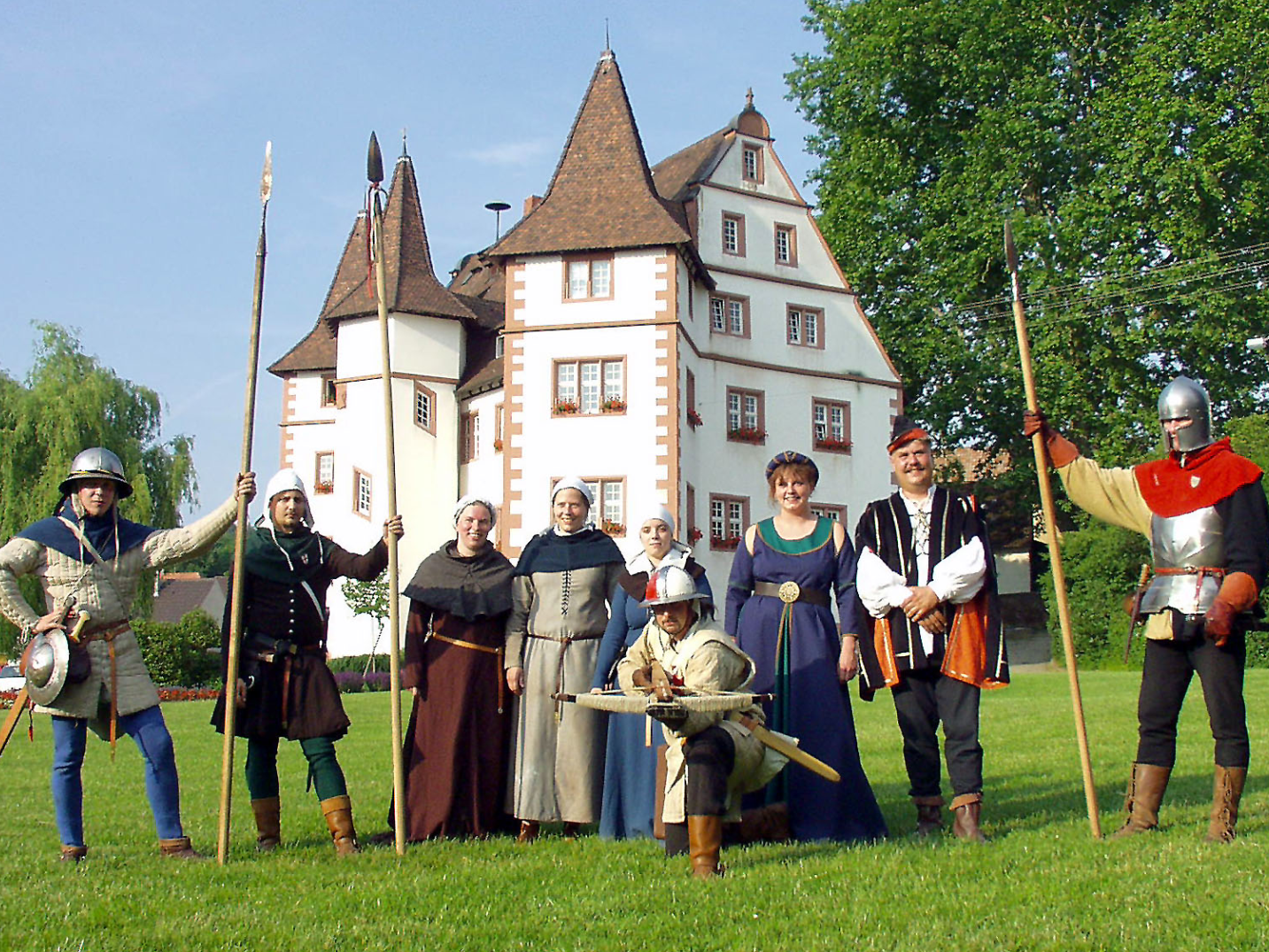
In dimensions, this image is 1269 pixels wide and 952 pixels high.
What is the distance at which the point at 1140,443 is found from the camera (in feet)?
108

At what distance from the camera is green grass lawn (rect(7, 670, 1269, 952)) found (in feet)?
16.0

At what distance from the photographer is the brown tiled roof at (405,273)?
3509 cm

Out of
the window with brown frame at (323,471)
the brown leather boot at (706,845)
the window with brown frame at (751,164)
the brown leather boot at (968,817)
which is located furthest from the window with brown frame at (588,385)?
the brown leather boot at (706,845)

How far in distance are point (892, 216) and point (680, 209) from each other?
20.1ft

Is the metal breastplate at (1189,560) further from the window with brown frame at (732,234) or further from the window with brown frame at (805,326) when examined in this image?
the window with brown frame at (805,326)

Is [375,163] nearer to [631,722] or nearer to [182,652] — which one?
[631,722]

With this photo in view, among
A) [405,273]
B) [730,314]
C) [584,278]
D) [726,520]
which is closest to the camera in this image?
[584,278]

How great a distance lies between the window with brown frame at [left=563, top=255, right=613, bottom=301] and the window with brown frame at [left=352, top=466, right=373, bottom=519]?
7.49 meters

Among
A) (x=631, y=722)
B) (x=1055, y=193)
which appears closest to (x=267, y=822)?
(x=631, y=722)

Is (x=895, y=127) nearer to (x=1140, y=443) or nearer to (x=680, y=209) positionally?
(x=680, y=209)

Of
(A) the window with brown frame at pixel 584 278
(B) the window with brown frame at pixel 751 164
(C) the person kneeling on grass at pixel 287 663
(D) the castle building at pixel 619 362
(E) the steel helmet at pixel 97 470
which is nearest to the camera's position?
(E) the steel helmet at pixel 97 470

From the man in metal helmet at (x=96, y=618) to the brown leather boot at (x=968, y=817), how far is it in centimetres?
377

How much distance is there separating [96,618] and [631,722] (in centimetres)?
284

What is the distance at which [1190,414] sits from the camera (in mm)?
6789
